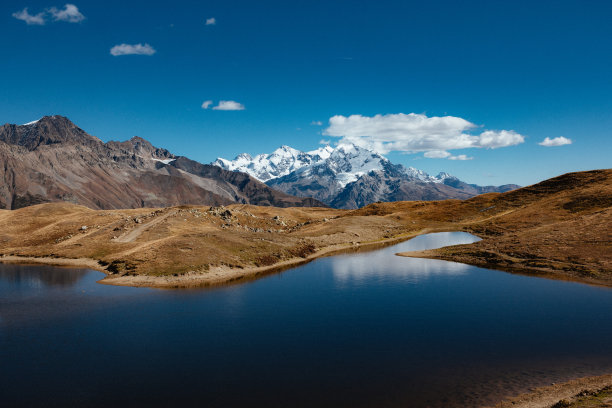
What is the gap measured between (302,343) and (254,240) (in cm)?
6400

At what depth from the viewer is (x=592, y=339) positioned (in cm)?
3991

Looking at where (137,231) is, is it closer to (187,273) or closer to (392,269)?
(187,273)

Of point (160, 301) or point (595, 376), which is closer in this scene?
point (595, 376)

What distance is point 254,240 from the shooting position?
10319cm

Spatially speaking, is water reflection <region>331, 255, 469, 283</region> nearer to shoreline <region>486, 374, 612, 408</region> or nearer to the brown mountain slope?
the brown mountain slope

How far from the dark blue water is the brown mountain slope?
→ 38.6 feet

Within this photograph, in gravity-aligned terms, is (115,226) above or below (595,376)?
above

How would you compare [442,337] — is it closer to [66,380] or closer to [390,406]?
[390,406]

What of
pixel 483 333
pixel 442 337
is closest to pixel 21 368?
pixel 442 337

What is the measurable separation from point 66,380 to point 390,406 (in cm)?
2849

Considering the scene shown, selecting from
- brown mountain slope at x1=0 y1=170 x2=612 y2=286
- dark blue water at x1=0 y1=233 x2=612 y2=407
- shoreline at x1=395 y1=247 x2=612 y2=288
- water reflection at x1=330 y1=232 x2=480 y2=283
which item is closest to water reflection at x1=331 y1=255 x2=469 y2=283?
water reflection at x1=330 y1=232 x2=480 y2=283

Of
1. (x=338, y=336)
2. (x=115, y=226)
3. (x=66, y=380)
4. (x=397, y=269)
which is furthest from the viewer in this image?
(x=115, y=226)

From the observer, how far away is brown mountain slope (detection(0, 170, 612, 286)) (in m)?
76.7

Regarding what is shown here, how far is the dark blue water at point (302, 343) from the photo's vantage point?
31266 mm
